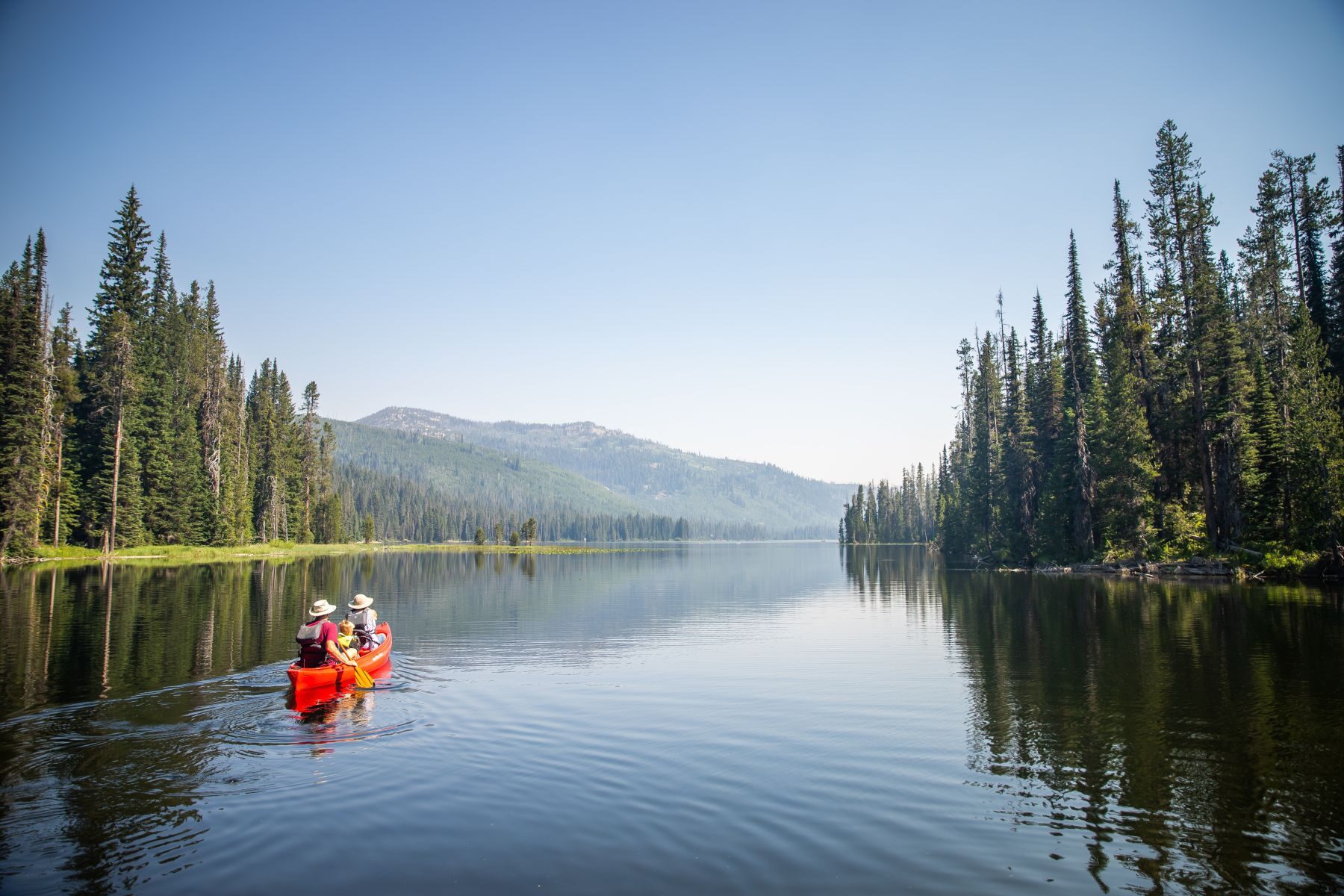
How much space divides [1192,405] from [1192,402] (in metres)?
0.38

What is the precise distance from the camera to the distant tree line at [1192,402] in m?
49.3

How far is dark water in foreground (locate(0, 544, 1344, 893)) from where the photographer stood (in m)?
10.2

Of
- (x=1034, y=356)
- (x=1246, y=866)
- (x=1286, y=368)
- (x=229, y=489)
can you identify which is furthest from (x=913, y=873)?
(x=229, y=489)

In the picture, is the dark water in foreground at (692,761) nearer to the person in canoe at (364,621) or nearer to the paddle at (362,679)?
the paddle at (362,679)

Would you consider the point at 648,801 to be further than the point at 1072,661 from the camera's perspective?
No

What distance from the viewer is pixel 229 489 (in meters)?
95.4

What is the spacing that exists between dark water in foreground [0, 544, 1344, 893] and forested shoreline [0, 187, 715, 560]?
4366cm

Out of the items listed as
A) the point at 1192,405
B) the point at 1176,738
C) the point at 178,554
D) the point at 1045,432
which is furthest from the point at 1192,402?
the point at 178,554

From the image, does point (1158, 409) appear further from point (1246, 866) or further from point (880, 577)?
point (1246, 866)

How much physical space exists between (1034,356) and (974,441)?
24.6 metres

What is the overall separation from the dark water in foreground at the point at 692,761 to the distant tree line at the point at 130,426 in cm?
4383

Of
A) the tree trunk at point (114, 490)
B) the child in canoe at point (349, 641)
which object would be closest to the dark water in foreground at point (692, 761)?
the child in canoe at point (349, 641)

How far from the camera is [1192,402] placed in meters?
58.1

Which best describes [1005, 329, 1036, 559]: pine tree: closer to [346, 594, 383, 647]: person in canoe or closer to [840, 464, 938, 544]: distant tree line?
[346, 594, 383, 647]: person in canoe
